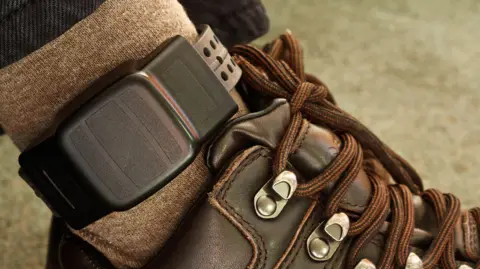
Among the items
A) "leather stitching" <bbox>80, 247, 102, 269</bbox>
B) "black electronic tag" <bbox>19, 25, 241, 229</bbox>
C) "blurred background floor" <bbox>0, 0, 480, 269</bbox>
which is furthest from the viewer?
"blurred background floor" <bbox>0, 0, 480, 269</bbox>

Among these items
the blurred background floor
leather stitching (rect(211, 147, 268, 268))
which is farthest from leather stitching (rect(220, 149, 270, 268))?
the blurred background floor

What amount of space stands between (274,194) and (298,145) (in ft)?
0.18

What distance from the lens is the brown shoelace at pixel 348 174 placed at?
506mm

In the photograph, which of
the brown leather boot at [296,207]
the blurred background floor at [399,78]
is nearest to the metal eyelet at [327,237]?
the brown leather boot at [296,207]

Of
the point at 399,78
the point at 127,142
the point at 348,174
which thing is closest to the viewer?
the point at 127,142

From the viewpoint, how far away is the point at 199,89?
444mm

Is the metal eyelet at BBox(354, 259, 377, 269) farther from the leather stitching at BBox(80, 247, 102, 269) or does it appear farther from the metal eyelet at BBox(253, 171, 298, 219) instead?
the leather stitching at BBox(80, 247, 102, 269)

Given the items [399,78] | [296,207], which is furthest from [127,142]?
[399,78]

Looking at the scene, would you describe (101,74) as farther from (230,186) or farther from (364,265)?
(364,265)

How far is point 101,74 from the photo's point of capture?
0.44 metres

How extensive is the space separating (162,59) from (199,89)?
40 mm

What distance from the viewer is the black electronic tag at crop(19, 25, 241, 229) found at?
1.33 ft

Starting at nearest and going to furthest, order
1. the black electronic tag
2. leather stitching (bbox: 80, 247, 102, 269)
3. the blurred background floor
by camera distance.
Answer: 1. the black electronic tag
2. leather stitching (bbox: 80, 247, 102, 269)
3. the blurred background floor

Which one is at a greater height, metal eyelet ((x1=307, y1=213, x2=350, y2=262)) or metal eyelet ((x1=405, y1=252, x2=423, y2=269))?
metal eyelet ((x1=307, y1=213, x2=350, y2=262))
